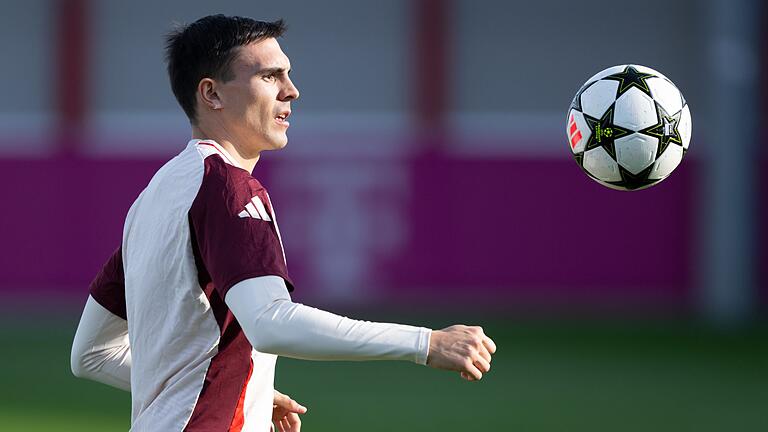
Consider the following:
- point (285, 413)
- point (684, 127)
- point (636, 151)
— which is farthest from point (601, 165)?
point (285, 413)

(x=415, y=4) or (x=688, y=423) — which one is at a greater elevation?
(x=415, y=4)

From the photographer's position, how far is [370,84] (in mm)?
17172

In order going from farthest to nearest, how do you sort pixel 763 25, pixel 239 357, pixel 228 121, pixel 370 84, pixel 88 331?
1. pixel 370 84
2. pixel 763 25
3. pixel 88 331
4. pixel 228 121
5. pixel 239 357

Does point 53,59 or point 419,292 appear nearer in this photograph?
point 419,292

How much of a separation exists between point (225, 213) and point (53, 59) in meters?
14.1

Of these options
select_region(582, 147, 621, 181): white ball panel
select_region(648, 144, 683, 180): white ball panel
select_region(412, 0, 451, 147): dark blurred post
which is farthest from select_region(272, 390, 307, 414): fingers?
select_region(412, 0, 451, 147): dark blurred post

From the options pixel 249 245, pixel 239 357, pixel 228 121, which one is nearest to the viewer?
pixel 249 245

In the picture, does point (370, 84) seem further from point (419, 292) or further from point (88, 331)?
point (88, 331)

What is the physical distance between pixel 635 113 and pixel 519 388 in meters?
5.54

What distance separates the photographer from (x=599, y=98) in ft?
15.4

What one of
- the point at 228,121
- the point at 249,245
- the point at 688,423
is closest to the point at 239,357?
the point at 249,245

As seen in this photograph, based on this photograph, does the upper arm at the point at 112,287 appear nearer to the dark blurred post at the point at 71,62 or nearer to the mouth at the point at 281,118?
the mouth at the point at 281,118

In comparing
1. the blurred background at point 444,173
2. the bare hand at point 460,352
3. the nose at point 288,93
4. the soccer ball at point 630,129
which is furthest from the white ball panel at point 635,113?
the blurred background at point 444,173

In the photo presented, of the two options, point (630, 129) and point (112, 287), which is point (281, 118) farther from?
point (630, 129)
